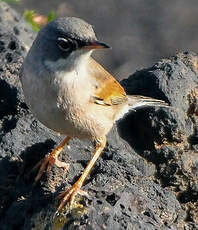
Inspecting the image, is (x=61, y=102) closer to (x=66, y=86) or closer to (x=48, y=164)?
(x=66, y=86)

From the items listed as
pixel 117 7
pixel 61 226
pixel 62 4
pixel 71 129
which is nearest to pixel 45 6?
pixel 62 4

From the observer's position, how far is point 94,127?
6.45 metres

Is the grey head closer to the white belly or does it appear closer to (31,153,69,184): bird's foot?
the white belly

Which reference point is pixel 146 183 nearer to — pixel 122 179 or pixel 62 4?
pixel 122 179

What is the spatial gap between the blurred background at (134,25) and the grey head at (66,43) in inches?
270

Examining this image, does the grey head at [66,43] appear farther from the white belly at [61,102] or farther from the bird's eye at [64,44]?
the white belly at [61,102]

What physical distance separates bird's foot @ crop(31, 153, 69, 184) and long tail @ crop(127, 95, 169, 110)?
45.2 inches

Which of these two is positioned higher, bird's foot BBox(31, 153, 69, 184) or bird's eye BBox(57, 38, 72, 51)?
bird's eye BBox(57, 38, 72, 51)

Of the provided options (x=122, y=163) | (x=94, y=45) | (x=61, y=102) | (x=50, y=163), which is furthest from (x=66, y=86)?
(x=122, y=163)

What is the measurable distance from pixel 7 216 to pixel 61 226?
922mm

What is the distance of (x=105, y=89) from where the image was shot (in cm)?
679

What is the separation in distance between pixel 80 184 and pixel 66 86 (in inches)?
37.1

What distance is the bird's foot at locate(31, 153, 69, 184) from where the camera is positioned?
19.7 feet

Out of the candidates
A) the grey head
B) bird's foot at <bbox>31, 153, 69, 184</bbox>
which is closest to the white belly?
the grey head
